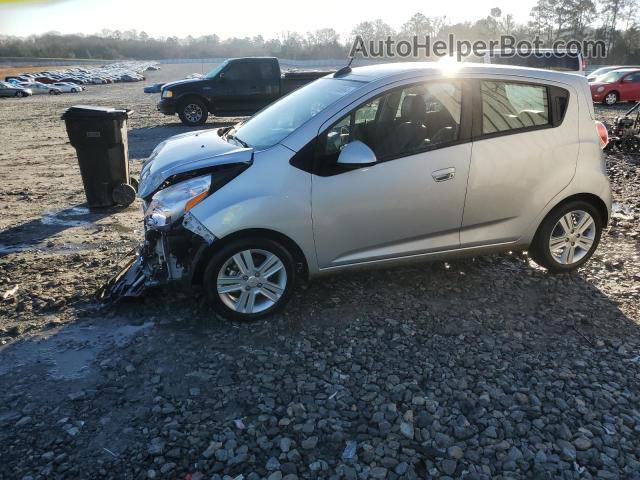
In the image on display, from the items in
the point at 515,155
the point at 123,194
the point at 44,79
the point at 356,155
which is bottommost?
Result: the point at 123,194

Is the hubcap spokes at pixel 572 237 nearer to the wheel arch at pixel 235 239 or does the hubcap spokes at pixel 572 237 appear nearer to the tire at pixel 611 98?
the wheel arch at pixel 235 239

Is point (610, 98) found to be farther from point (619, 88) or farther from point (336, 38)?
point (336, 38)

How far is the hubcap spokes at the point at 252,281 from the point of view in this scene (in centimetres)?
366

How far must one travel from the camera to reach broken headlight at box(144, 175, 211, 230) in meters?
3.55

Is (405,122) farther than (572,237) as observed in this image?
No

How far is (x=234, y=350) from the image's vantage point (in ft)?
11.4

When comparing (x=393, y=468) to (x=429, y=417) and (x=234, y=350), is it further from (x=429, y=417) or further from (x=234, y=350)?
(x=234, y=350)

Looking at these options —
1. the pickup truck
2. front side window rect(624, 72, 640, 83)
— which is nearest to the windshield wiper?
the pickup truck

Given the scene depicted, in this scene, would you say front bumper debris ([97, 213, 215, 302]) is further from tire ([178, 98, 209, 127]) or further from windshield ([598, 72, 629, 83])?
windshield ([598, 72, 629, 83])

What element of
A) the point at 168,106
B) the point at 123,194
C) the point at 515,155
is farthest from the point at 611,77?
the point at 123,194

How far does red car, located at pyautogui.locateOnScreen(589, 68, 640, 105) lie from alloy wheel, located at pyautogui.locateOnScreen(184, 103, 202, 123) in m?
15.3

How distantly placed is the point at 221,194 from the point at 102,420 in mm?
1582

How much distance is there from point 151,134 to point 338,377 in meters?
12.4

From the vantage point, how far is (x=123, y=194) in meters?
6.67
